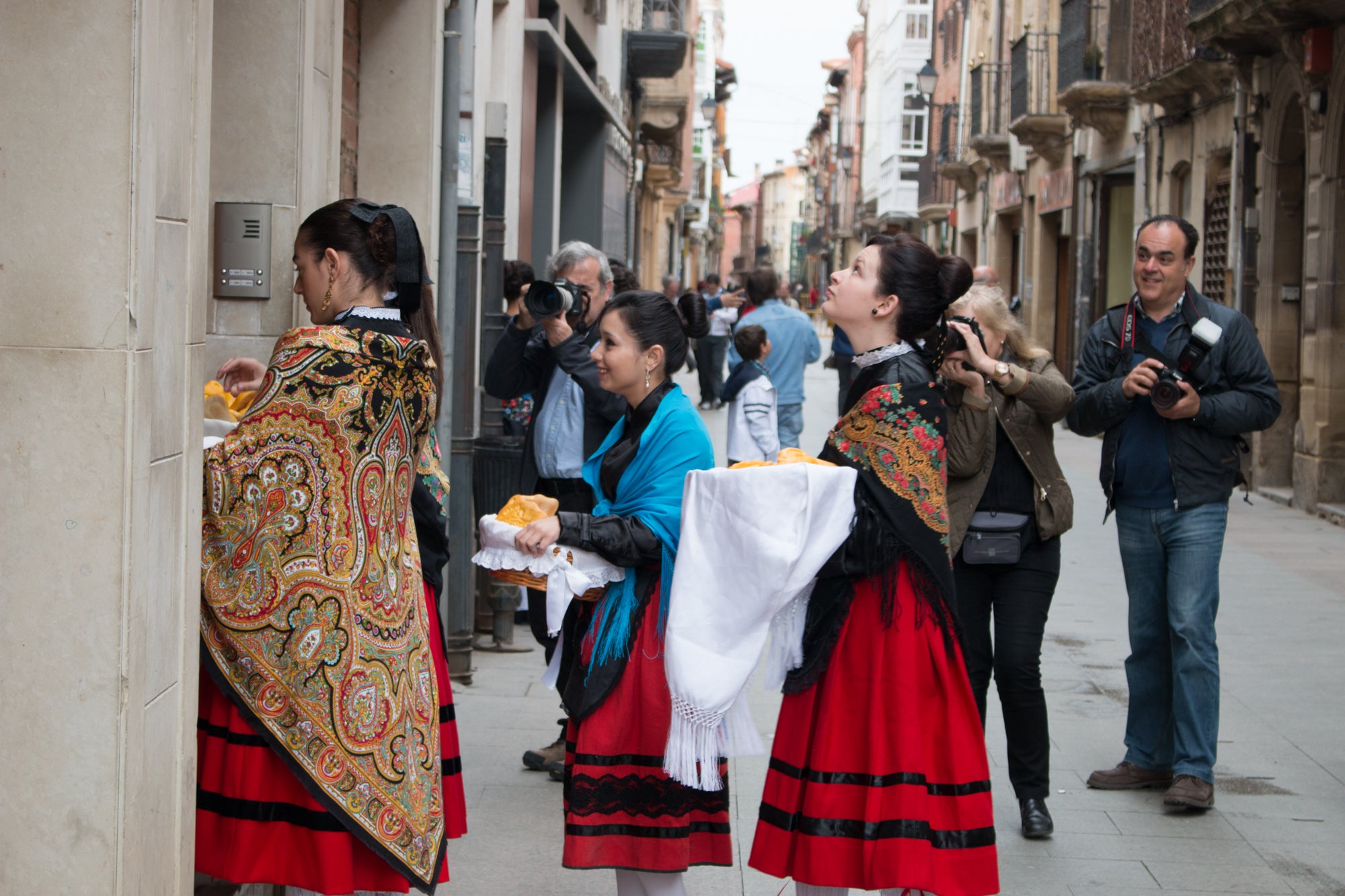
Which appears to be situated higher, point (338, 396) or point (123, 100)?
point (123, 100)

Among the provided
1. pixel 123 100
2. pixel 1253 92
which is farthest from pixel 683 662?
pixel 1253 92

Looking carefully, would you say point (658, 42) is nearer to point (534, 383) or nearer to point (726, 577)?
point (534, 383)

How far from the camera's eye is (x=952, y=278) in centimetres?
374

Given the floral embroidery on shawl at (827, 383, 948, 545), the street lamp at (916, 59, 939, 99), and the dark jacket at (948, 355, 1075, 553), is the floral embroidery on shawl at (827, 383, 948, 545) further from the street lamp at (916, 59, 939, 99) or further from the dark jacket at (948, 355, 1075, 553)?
the street lamp at (916, 59, 939, 99)

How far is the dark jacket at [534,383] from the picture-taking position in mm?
5430

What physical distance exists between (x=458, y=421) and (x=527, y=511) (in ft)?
11.5

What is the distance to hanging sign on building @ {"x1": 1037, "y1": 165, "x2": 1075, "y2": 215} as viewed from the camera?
2398 centimetres

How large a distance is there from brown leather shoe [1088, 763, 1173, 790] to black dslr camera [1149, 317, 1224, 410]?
140 centimetres

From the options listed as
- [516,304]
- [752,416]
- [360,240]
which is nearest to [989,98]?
[752,416]

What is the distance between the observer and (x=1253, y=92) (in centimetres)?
1498

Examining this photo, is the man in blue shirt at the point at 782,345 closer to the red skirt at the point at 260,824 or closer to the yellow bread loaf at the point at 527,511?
the yellow bread loaf at the point at 527,511

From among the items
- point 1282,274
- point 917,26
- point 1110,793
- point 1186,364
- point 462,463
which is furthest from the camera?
point 917,26

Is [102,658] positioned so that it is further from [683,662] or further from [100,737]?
[683,662]

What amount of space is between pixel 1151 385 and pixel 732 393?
180 inches
